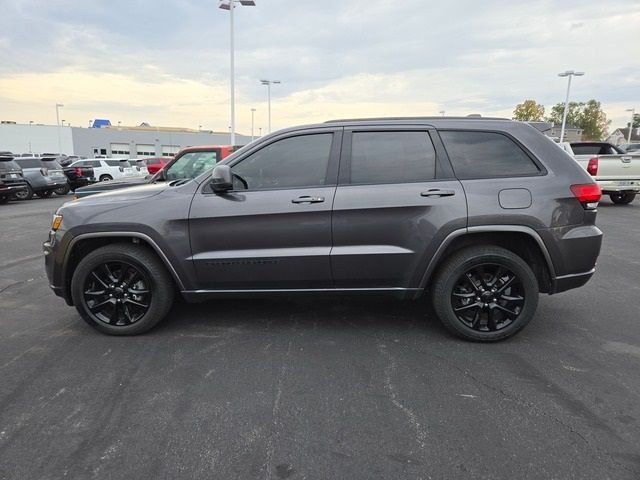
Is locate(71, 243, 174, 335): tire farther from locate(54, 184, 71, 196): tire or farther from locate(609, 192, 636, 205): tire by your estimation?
locate(54, 184, 71, 196): tire

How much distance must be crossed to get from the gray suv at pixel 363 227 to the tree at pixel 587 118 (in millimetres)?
91313

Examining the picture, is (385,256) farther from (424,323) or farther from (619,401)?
(619,401)

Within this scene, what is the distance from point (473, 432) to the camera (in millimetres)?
2590

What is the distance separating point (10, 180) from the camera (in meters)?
15.8

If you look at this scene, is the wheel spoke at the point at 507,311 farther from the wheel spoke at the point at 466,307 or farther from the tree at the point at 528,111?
the tree at the point at 528,111

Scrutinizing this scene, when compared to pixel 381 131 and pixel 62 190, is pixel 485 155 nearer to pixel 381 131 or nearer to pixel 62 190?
pixel 381 131

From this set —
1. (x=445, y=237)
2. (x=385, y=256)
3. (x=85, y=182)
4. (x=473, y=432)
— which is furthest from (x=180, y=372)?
(x=85, y=182)

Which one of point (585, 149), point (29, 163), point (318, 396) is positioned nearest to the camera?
point (318, 396)

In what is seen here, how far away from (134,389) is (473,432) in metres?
2.22

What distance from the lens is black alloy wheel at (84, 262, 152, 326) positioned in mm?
3951

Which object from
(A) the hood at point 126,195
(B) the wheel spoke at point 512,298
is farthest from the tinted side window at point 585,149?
(A) the hood at point 126,195

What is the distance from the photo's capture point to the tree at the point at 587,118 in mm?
85125

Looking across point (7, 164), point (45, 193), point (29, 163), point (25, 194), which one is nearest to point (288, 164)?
point (7, 164)

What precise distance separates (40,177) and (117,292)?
1722 cm
